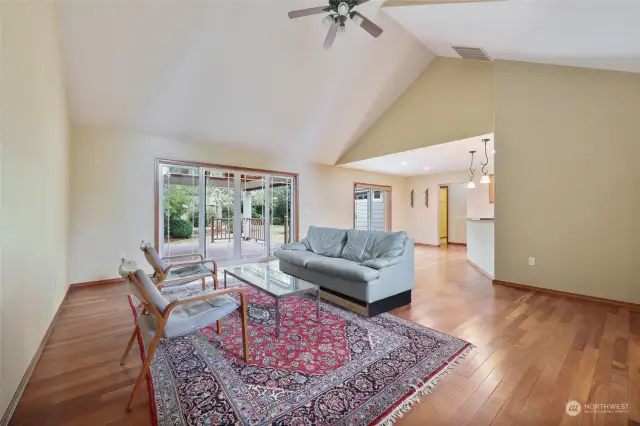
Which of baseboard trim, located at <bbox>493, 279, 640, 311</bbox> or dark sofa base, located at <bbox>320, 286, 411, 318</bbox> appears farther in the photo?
baseboard trim, located at <bbox>493, 279, 640, 311</bbox>

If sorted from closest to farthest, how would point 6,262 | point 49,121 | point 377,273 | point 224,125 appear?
point 6,262 < point 49,121 < point 377,273 < point 224,125

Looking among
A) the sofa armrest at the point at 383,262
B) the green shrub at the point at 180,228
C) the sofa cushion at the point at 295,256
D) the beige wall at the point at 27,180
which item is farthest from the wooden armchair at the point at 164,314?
the green shrub at the point at 180,228

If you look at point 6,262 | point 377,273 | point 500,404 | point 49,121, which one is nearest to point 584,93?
point 377,273

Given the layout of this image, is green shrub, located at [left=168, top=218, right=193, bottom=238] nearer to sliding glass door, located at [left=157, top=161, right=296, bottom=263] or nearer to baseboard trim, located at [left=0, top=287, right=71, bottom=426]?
sliding glass door, located at [left=157, top=161, right=296, bottom=263]

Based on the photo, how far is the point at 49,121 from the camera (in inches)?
102

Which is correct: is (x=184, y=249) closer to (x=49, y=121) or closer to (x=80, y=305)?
(x=80, y=305)

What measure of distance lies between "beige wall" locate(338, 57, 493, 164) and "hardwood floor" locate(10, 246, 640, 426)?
298 cm

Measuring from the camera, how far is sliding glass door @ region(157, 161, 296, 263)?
5063 mm

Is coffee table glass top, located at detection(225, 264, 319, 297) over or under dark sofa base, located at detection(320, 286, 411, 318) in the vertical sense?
over

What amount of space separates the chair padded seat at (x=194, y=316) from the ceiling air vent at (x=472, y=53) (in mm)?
4584

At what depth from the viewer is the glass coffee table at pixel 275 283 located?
8.62 ft

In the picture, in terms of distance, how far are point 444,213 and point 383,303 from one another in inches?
308

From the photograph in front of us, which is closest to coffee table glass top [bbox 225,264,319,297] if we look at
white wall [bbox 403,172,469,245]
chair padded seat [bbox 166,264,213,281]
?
chair padded seat [bbox 166,264,213,281]

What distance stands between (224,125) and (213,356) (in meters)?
3.97
